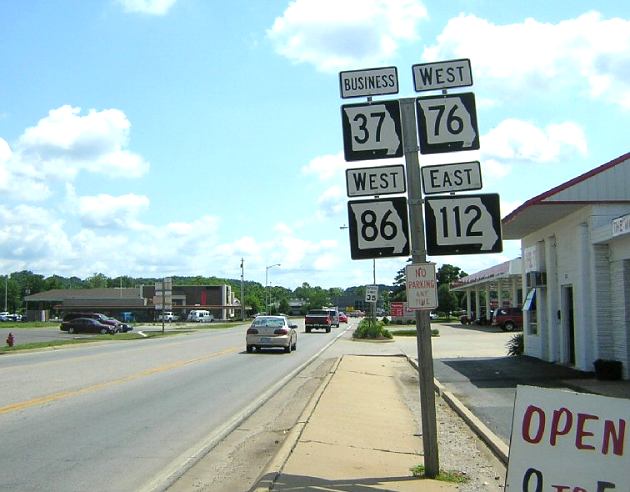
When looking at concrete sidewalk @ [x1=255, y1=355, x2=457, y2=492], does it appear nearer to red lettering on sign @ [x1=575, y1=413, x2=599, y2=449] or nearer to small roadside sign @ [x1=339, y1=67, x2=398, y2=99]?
red lettering on sign @ [x1=575, y1=413, x2=599, y2=449]

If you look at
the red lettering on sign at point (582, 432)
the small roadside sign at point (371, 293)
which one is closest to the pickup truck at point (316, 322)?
the small roadside sign at point (371, 293)

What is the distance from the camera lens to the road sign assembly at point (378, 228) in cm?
710

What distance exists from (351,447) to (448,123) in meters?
4.09

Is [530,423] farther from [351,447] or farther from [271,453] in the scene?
[271,453]

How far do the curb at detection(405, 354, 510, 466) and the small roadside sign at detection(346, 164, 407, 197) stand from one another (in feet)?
9.19

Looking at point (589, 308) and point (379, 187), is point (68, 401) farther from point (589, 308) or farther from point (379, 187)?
point (589, 308)

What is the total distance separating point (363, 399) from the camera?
1333 centimetres

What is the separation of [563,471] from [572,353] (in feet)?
51.4

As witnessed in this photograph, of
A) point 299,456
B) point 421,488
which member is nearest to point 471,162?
point 421,488

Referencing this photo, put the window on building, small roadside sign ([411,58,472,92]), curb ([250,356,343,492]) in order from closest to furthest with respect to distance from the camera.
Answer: curb ([250,356,343,492]) < small roadside sign ([411,58,472,92]) < the window on building

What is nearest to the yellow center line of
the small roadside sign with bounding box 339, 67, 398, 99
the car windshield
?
the car windshield

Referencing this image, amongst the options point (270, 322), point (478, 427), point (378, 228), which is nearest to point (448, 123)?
point (378, 228)

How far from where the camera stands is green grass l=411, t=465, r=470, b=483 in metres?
6.86

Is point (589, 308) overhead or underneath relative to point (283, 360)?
overhead
